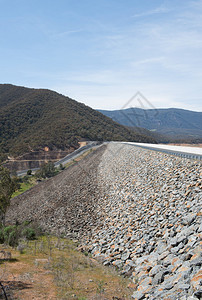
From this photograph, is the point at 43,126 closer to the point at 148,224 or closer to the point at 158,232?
the point at 148,224

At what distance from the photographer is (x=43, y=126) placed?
220ft

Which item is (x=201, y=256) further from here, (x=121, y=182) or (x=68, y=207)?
(x=68, y=207)

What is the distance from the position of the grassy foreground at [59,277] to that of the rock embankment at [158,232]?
50 centimetres

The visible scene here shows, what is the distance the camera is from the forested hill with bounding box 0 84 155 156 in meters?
57.1

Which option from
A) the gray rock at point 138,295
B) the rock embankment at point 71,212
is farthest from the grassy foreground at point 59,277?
the rock embankment at point 71,212

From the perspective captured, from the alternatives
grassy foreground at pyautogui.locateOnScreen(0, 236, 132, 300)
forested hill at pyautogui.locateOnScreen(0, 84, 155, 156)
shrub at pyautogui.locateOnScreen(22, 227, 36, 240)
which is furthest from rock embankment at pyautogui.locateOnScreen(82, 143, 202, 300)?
forested hill at pyautogui.locateOnScreen(0, 84, 155, 156)

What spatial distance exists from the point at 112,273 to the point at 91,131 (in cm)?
5981

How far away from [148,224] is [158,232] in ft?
3.38

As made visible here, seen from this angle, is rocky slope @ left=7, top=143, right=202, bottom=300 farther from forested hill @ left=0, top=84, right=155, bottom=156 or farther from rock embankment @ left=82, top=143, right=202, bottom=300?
forested hill @ left=0, top=84, right=155, bottom=156

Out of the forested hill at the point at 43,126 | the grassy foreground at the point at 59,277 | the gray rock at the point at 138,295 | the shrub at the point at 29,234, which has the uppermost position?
the forested hill at the point at 43,126

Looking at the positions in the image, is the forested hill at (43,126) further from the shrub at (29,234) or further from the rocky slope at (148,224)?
the shrub at (29,234)

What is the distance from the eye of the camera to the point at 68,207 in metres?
15.9

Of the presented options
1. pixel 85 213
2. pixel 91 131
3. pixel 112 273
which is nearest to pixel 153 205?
pixel 112 273

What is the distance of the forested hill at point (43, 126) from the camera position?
5709cm
